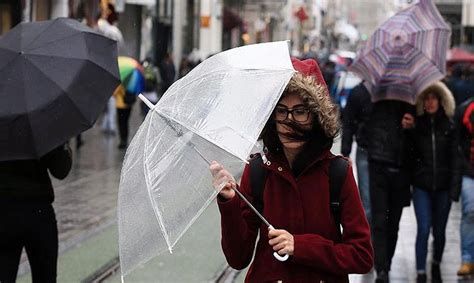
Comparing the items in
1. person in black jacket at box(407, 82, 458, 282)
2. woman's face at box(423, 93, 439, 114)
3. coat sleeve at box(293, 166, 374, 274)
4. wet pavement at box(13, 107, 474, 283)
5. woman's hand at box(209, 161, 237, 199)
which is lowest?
wet pavement at box(13, 107, 474, 283)

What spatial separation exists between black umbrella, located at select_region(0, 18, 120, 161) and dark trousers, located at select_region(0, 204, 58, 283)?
374 mm

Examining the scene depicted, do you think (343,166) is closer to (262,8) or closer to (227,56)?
(227,56)

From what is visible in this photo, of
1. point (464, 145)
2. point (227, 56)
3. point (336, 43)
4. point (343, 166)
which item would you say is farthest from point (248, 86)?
point (336, 43)

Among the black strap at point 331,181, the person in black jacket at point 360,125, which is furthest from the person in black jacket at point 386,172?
the black strap at point 331,181

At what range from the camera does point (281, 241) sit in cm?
391

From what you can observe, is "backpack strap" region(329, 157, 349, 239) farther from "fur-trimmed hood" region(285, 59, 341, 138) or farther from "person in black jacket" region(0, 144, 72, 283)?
"person in black jacket" region(0, 144, 72, 283)

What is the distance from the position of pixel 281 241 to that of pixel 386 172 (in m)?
5.03

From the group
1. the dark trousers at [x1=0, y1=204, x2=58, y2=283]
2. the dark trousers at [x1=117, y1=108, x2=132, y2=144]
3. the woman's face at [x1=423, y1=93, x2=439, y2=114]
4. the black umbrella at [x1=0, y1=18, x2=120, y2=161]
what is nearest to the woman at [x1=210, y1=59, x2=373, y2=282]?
the black umbrella at [x1=0, y1=18, x2=120, y2=161]

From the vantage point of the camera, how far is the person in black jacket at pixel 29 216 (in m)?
5.85

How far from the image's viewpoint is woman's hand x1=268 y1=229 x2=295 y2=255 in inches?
154

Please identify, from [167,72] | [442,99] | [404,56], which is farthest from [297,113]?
[167,72]

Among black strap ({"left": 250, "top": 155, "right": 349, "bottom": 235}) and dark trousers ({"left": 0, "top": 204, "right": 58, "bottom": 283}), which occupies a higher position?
black strap ({"left": 250, "top": 155, "right": 349, "bottom": 235})

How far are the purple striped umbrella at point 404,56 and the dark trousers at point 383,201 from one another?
61cm

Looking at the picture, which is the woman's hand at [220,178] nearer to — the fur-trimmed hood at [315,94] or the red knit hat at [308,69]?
the fur-trimmed hood at [315,94]
